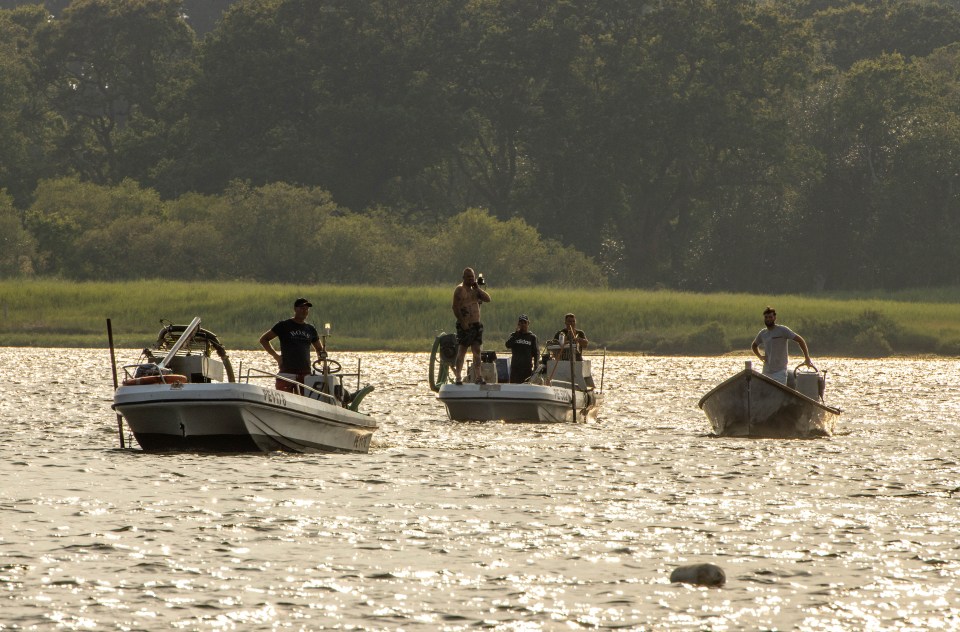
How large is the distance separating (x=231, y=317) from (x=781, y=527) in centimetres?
4759

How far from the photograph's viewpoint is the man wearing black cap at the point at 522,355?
81.8 ft

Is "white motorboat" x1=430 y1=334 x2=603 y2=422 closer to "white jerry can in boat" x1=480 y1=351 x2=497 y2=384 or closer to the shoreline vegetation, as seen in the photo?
"white jerry can in boat" x1=480 y1=351 x2=497 y2=384

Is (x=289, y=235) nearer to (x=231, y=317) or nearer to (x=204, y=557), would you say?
(x=231, y=317)

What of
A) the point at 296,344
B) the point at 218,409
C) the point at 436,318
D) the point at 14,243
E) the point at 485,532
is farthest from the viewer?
the point at 14,243

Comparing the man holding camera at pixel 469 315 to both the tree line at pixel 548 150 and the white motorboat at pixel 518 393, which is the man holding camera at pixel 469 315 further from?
the tree line at pixel 548 150

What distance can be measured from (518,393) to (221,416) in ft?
21.9

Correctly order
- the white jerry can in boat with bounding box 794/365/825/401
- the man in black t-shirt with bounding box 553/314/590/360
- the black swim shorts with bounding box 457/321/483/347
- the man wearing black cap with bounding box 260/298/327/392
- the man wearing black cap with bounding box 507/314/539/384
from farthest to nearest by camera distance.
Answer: the man in black t-shirt with bounding box 553/314/590/360, the man wearing black cap with bounding box 507/314/539/384, the black swim shorts with bounding box 457/321/483/347, the white jerry can in boat with bounding box 794/365/825/401, the man wearing black cap with bounding box 260/298/327/392

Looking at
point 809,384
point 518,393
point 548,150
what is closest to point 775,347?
point 809,384

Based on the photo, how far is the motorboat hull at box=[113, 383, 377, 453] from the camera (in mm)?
18062

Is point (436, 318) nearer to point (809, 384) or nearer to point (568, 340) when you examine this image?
point (568, 340)

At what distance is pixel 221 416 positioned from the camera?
18328mm

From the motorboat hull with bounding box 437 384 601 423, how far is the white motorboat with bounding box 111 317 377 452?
161 inches

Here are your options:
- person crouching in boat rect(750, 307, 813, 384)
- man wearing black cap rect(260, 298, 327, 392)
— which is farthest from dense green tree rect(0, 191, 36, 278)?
man wearing black cap rect(260, 298, 327, 392)

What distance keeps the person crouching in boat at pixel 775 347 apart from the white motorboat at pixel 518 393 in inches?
125
